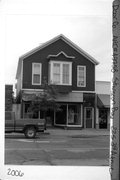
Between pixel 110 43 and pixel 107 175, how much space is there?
1.96 meters

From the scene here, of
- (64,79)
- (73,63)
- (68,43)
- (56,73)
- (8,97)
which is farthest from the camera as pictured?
(56,73)

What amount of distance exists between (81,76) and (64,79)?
327 mm

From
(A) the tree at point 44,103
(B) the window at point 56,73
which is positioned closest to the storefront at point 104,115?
(A) the tree at point 44,103

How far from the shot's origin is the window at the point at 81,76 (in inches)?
240

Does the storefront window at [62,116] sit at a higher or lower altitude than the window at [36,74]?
lower

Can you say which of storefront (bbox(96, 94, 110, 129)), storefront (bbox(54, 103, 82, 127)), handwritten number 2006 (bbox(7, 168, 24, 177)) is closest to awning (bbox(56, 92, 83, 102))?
storefront (bbox(54, 103, 82, 127))

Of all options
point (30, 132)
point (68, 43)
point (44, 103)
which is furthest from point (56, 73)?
point (30, 132)

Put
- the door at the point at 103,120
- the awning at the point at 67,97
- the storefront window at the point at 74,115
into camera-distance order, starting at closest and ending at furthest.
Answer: the door at the point at 103,120 < the storefront window at the point at 74,115 < the awning at the point at 67,97

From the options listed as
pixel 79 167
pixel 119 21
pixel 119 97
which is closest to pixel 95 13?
pixel 119 21

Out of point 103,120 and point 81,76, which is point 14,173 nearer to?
Answer: point 103,120

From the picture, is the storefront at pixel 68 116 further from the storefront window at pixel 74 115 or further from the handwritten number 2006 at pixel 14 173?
the handwritten number 2006 at pixel 14 173

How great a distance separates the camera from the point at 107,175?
5062mm

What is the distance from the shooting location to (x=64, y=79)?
20.1ft

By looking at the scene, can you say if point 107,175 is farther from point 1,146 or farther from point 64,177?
point 1,146
